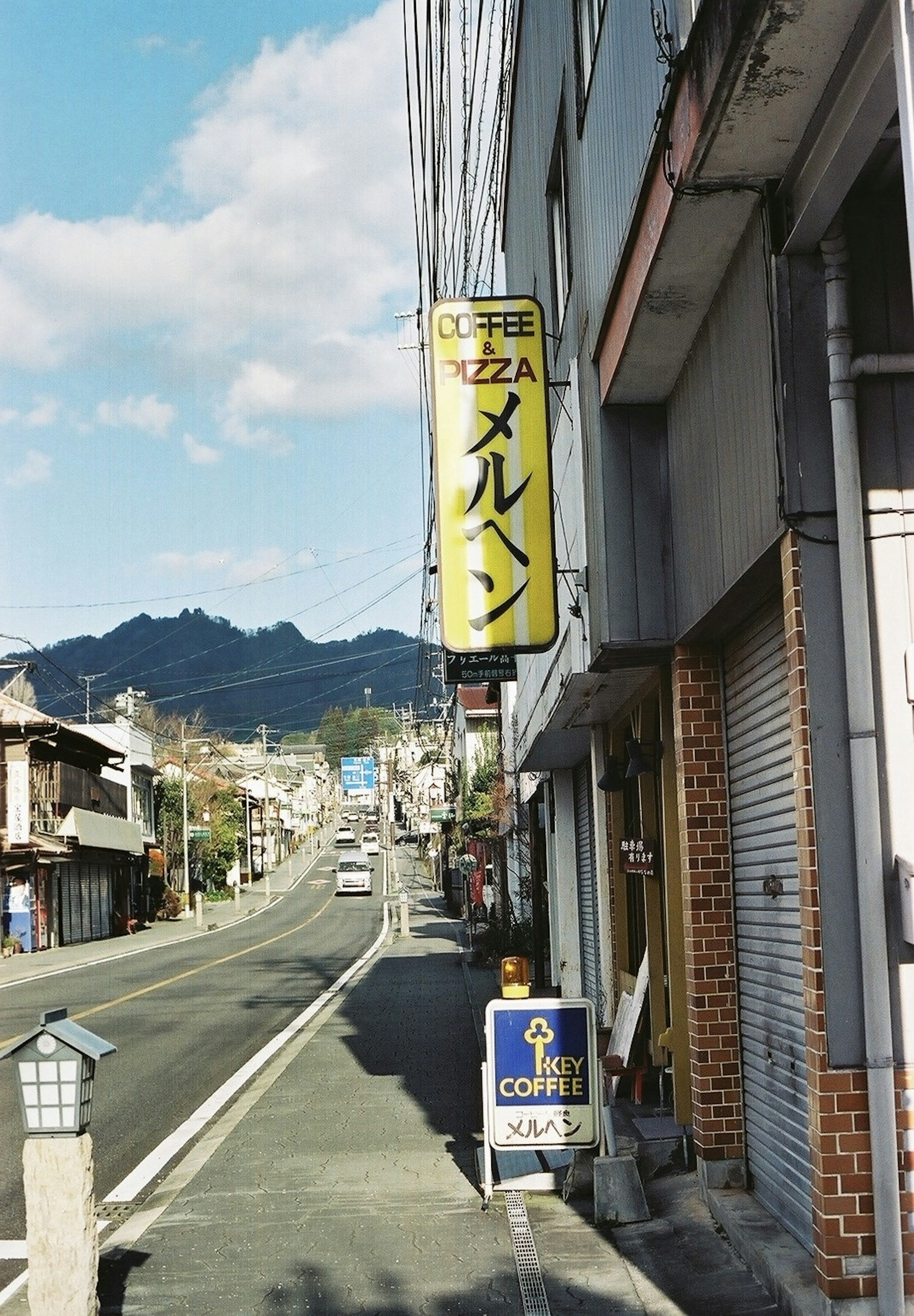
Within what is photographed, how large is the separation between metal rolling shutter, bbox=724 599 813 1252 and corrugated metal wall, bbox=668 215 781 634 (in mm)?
385

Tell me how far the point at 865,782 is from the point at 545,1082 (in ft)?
11.7

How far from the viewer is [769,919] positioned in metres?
6.57

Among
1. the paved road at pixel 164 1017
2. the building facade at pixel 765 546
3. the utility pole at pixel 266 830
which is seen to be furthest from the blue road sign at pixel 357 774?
the building facade at pixel 765 546

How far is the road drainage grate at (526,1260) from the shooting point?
5.93 meters

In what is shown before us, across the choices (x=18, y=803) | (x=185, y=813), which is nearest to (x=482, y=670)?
(x=18, y=803)

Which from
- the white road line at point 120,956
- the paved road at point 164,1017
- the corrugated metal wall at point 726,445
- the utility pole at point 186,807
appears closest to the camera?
the corrugated metal wall at point 726,445

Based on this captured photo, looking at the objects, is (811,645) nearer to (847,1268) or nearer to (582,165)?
(847,1268)

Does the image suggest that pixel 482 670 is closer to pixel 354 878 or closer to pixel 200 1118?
pixel 200 1118

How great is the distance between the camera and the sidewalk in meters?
6.05

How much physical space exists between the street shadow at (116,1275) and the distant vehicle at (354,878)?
2650 inches

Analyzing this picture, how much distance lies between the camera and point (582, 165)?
8.94 m

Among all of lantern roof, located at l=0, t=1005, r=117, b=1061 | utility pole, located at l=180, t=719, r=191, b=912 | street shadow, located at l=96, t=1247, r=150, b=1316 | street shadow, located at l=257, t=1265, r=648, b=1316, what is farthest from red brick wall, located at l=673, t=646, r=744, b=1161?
utility pole, located at l=180, t=719, r=191, b=912

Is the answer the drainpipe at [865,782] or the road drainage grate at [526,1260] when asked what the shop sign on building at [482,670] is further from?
the drainpipe at [865,782]

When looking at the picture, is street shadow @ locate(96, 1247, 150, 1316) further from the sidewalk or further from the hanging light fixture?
the hanging light fixture
